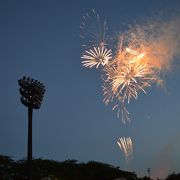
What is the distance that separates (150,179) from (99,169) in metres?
9.48

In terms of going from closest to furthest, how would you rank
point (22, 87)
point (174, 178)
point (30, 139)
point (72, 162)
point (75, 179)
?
point (30, 139) → point (22, 87) → point (174, 178) → point (75, 179) → point (72, 162)

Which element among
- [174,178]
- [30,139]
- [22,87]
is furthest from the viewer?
[174,178]

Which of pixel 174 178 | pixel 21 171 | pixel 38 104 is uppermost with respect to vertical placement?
pixel 38 104

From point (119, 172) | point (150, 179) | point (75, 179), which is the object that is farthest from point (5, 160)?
point (150, 179)

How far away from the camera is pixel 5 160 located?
2773 inches

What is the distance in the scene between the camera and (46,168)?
70938 mm

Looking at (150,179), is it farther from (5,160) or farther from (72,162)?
(5,160)

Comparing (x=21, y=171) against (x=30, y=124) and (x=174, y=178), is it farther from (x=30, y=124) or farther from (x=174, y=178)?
(x=174, y=178)

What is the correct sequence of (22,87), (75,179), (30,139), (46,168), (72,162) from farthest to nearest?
1. (72,162)
2. (46,168)
3. (75,179)
4. (22,87)
5. (30,139)

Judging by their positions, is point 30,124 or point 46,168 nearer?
point 30,124

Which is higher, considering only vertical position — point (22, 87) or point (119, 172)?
point (22, 87)

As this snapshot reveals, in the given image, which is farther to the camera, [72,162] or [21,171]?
[72,162]

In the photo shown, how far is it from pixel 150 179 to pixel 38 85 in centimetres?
2418

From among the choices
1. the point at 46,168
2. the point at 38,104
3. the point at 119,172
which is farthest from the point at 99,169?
the point at 38,104
